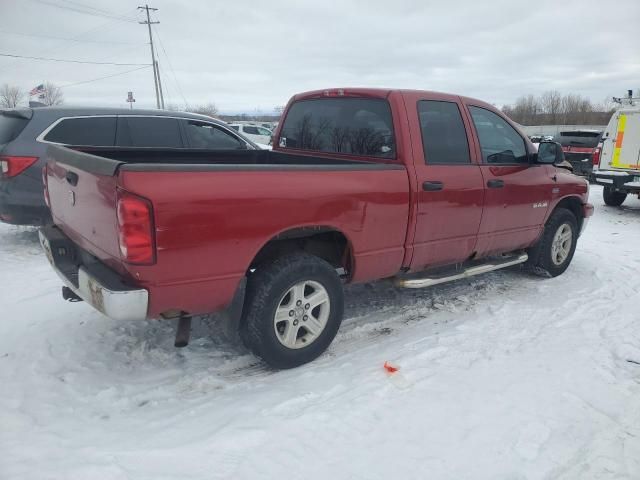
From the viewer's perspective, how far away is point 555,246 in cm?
536

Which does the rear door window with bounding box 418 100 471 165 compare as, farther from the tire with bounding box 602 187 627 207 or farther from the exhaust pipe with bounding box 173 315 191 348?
the tire with bounding box 602 187 627 207

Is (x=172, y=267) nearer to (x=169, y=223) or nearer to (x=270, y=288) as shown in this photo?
(x=169, y=223)

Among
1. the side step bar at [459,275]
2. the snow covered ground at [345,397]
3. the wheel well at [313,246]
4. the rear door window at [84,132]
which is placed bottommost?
the snow covered ground at [345,397]

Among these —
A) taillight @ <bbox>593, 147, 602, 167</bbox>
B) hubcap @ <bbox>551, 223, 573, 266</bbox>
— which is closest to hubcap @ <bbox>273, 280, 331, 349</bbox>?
hubcap @ <bbox>551, 223, 573, 266</bbox>

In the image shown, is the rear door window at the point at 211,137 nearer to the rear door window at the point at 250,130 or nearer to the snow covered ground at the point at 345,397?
the snow covered ground at the point at 345,397

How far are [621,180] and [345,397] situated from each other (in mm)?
9346

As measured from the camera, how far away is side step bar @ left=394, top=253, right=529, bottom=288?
3.87 metres

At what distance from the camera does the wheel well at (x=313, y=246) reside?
3.19 meters

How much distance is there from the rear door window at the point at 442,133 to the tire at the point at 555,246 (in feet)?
5.75

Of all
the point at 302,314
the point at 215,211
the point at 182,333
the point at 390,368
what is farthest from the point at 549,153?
the point at 182,333

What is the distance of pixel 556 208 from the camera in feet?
17.5

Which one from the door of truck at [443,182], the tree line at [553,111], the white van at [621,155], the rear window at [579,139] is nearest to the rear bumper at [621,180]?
the white van at [621,155]

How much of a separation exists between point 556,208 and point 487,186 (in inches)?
64.0

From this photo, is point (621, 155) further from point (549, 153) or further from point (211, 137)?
point (211, 137)
